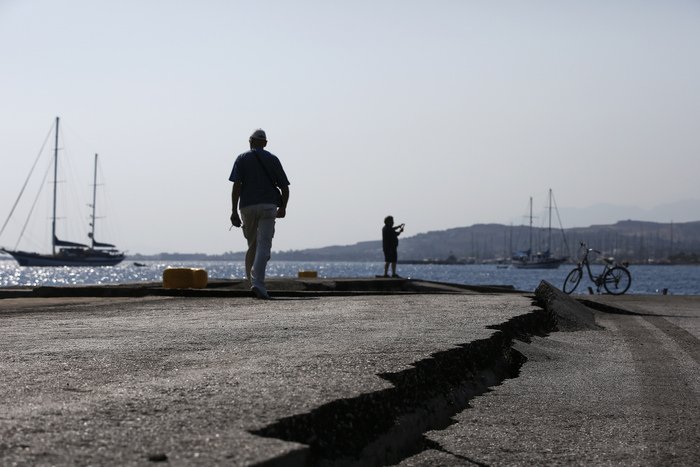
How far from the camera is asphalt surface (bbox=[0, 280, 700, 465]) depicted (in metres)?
3.65

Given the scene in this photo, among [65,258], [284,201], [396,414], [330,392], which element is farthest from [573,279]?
[65,258]

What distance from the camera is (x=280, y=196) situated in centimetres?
1279

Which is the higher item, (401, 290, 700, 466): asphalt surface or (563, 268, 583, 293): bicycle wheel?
(563, 268, 583, 293): bicycle wheel

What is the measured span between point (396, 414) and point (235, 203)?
8273 mm

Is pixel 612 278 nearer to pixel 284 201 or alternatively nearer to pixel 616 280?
pixel 616 280

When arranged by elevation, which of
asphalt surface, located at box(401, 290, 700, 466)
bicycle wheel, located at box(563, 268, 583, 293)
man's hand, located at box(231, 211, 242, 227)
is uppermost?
man's hand, located at box(231, 211, 242, 227)

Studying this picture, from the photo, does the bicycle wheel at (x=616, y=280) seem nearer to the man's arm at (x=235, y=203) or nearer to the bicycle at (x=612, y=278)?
the bicycle at (x=612, y=278)

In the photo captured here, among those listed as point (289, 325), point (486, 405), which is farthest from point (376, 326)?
point (486, 405)

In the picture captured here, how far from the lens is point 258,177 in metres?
12.6

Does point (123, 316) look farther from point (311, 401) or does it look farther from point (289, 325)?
point (311, 401)

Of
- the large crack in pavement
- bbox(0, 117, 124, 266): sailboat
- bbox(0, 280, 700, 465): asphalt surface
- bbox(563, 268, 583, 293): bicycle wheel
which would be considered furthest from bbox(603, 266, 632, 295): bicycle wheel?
bbox(0, 117, 124, 266): sailboat

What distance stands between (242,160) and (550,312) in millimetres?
4021

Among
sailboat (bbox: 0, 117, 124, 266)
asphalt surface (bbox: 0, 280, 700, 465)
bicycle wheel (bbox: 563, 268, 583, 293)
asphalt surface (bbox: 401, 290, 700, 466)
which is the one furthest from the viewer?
sailboat (bbox: 0, 117, 124, 266)

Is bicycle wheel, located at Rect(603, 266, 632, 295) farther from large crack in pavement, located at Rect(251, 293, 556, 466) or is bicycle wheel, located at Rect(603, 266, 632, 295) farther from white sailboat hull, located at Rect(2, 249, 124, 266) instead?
white sailboat hull, located at Rect(2, 249, 124, 266)
